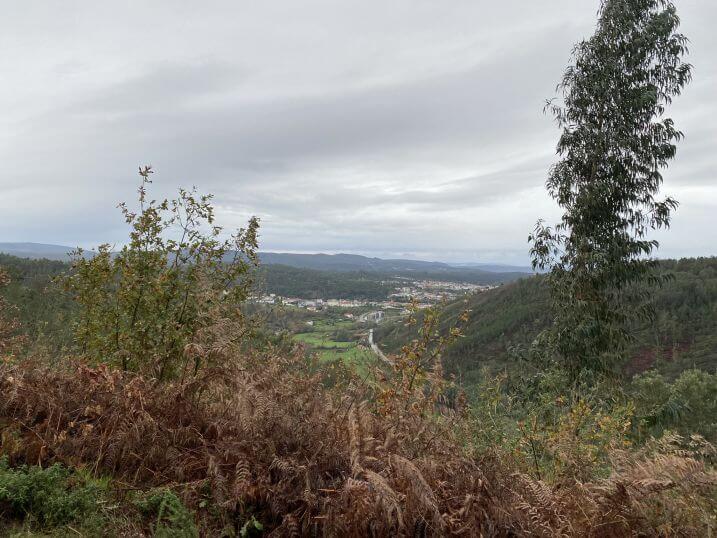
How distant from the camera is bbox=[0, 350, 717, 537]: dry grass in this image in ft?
8.48

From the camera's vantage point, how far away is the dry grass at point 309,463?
2.59m

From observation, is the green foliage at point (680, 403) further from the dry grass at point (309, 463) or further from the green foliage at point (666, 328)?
the green foliage at point (666, 328)

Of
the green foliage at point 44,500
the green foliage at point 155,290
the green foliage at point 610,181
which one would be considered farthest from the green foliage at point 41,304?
the green foliage at point 610,181

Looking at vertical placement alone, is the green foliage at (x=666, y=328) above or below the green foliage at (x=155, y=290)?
below

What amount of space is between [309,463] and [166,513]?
0.90 metres

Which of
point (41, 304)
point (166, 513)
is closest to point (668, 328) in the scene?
point (41, 304)

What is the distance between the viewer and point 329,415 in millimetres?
3457

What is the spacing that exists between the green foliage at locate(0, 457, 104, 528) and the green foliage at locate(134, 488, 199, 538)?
26 centimetres

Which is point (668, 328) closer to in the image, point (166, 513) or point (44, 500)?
point (166, 513)

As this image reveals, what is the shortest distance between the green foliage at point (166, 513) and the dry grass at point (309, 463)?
0.42 feet

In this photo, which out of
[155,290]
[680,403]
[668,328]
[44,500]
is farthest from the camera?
[668,328]

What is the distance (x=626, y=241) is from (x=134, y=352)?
11.7 m

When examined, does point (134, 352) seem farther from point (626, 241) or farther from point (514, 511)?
point (626, 241)

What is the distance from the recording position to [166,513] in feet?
9.03
